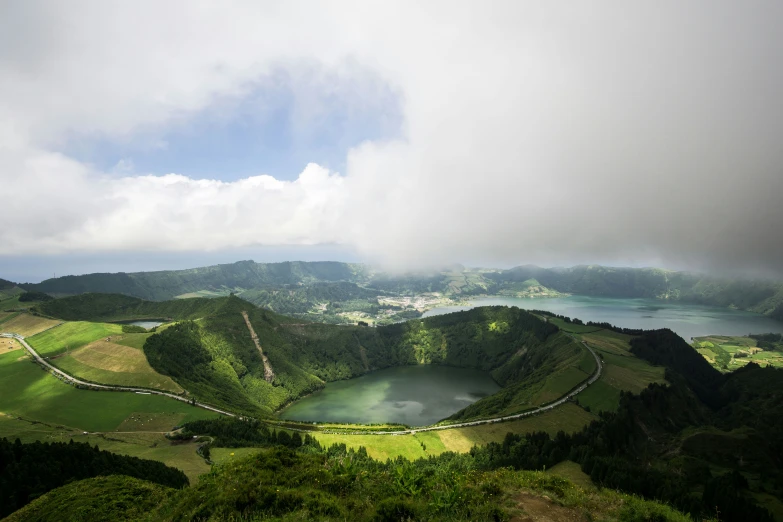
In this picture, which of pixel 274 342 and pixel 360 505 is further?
pixel 274 342

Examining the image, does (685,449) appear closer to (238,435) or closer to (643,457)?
(643,457)

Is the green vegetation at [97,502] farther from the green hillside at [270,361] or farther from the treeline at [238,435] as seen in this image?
the green hillside at [270,361]

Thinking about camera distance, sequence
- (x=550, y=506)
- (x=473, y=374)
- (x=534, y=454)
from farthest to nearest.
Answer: (x=473, y=374)
(x=534, y=454)
(x=550, y=506)

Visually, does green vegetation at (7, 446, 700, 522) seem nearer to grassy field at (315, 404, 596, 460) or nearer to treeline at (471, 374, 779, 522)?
treeline at (471, 374, 779, 522)

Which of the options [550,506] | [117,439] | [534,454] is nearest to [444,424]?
[534,454]

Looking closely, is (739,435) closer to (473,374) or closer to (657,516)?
(657,516)

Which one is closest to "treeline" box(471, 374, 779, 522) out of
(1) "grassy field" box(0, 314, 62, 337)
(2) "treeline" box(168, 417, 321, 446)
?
(2) "treeline" box(168, 417, 321, 446)

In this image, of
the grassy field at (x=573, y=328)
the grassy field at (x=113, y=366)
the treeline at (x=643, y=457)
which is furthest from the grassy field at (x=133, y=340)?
the grassy field at (x=573, y=328)
